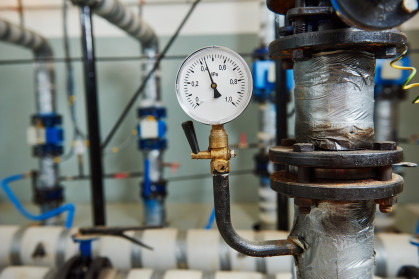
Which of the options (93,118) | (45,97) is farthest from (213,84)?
(45,97)

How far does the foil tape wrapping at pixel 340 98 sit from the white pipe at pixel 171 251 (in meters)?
0.82

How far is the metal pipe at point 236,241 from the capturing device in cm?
65

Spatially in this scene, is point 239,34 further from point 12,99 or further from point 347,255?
point 347,255

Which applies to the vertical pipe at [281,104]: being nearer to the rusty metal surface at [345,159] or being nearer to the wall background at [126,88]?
the rusty metal surface at [345,159]

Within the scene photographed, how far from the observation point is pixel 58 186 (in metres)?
2.25

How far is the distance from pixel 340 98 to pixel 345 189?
17 centimetres

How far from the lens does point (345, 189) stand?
0.55m

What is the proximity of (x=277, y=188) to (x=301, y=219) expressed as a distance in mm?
93

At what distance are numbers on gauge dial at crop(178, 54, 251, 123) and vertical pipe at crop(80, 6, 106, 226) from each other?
1003mm

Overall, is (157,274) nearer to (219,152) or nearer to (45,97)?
(219,152)

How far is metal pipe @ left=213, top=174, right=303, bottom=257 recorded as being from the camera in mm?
648

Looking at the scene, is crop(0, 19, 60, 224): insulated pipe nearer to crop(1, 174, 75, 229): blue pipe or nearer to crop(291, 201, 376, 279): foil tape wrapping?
crop(1, 174, 75, 229): blue pipe

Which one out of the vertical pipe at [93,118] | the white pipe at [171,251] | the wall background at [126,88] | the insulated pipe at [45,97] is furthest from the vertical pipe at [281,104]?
the insulated pipe at [45,97]

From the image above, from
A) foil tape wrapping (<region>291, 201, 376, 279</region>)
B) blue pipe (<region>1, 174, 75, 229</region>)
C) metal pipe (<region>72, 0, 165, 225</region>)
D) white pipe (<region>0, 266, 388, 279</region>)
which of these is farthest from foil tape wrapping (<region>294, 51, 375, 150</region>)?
metal pipe (<region>72, 0, 165, 225</region>)
